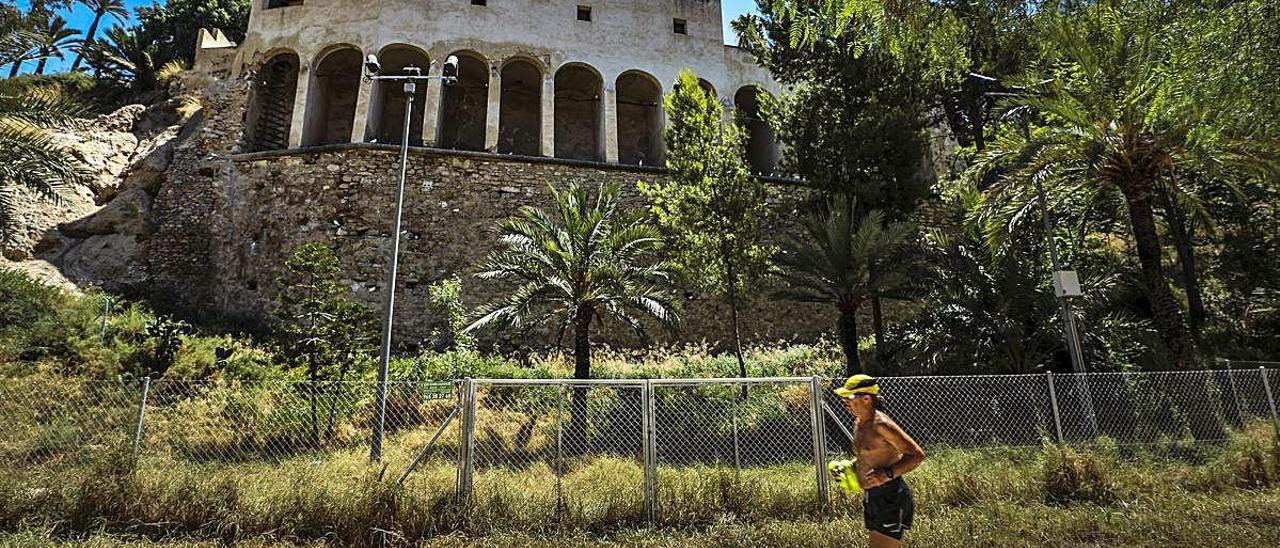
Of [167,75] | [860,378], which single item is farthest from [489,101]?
[860,378]

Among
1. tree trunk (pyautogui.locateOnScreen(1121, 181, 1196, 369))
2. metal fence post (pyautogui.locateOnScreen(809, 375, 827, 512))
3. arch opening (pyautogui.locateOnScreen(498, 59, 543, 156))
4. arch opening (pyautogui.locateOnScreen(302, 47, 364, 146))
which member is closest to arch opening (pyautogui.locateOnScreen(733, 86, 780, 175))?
arch opening (pyautogui.locateOnScreen(498, 59, 543, 156))

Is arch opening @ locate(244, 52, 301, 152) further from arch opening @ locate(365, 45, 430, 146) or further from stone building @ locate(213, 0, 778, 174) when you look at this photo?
arch opening @ locate(365, 45, 430, 146)

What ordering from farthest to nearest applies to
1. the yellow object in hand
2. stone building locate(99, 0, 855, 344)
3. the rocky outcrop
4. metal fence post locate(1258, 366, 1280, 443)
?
stone building locate(99, 0, 855, 344)
the rocky outcrop
metal fence post locate(1258, 366, 1280, 443)
the yellow object in hand

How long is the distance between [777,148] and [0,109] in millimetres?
21645

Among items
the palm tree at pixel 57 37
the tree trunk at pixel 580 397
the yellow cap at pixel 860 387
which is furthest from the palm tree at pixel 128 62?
the yellow cap at pixel 860 387

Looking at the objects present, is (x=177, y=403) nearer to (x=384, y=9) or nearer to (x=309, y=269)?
(x=309, y=269)

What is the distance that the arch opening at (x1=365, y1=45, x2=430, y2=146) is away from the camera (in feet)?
65.6

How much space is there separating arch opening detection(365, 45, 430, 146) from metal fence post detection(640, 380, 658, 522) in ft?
54.4

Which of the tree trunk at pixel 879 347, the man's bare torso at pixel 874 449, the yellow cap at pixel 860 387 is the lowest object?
the man's bare torso at pixel 874 449

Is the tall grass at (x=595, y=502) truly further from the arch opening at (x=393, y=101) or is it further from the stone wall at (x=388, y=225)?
the arch opening at (x=393, y=101)

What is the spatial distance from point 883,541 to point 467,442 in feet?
13.3

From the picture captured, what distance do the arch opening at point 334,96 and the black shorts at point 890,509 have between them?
21.7 metres

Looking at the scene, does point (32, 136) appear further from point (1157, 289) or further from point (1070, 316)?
point (1157, 289)

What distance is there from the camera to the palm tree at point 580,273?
11086 mm
